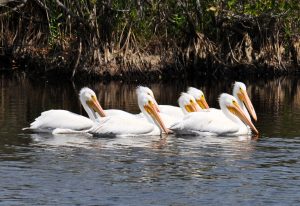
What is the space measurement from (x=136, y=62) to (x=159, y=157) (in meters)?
15.1

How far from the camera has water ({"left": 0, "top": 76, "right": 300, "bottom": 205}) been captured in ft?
41.6

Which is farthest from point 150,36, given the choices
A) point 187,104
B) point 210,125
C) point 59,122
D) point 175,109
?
point 59,122

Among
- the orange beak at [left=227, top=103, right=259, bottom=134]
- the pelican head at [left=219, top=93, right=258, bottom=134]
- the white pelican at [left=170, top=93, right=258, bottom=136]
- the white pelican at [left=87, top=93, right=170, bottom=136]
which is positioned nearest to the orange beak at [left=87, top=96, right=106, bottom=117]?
the white pelican at [left=87, top=93, right=170, bottom=136]

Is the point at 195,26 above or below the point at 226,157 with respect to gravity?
above

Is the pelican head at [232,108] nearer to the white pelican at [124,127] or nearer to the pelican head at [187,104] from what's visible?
the pelican head at [187,104]

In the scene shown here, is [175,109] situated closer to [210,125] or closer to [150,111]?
[150,111]

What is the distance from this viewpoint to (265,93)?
27203 mm

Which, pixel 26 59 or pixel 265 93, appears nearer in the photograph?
pixel 265 93

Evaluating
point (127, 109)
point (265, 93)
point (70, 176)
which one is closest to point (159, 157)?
point (70, 176)

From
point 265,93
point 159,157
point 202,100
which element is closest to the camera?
point 159,157

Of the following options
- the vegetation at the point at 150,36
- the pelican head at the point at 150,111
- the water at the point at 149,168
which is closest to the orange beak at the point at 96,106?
the pelican head at the point at 150,111

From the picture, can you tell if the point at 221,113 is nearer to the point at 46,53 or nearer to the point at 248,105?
the point at 248,105

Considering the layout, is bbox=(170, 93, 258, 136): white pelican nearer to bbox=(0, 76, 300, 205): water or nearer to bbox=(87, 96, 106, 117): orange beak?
bbox=(0, 76, 300, 205): water

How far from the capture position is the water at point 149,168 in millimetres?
12680
